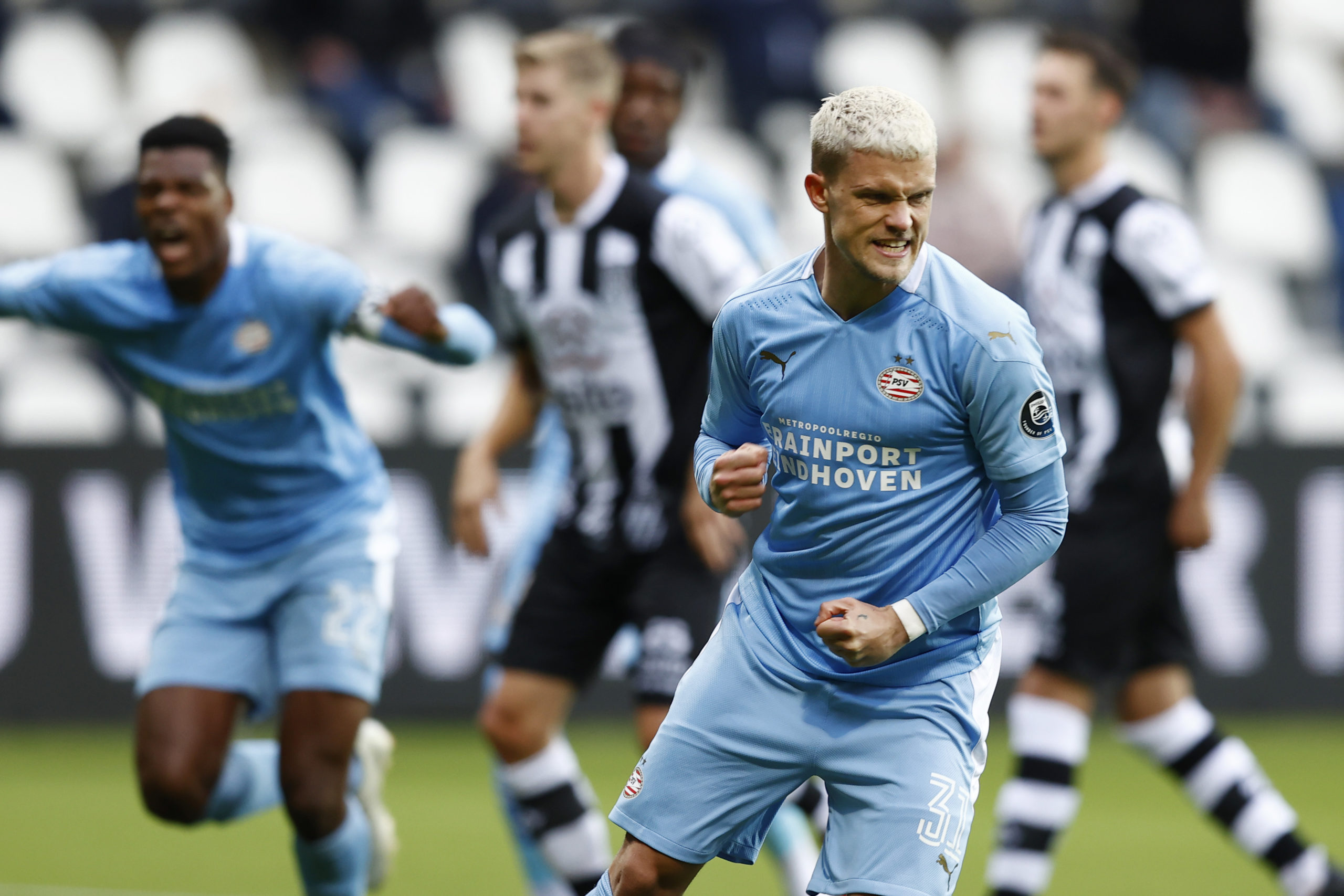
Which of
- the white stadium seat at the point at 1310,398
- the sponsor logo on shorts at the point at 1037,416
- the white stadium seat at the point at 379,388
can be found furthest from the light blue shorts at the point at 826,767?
the white stadium seat at the point at 1310,398

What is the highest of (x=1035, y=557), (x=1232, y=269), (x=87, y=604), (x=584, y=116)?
(x=584, y=116)

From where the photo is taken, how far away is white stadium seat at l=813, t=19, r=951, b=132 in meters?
13.8

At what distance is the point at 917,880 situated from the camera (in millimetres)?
3598

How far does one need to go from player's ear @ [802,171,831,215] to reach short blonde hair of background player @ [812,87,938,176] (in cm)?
2

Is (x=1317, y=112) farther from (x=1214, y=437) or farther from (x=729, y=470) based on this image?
(x=729, y=470)

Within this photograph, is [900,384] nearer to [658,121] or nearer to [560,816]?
[560,816]

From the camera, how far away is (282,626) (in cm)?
530

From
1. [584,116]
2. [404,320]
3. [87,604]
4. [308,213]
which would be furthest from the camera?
[308,213]

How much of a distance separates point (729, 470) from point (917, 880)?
860mm

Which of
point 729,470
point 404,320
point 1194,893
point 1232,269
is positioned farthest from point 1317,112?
point 729,470

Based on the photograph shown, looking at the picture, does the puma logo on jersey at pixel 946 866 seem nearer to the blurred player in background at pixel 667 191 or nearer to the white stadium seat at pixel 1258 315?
the blurred player in background at pixel 667 191

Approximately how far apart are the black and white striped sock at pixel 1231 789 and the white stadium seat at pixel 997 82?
845 cm

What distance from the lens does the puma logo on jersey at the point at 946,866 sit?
143 inches

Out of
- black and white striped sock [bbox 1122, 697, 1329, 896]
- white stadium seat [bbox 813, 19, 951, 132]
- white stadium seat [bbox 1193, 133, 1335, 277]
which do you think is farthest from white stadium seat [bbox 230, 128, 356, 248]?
black and white striped sock [bbox 1122, 697, 1329, 896]
